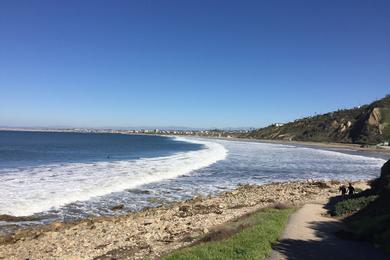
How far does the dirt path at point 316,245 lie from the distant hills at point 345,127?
10907 cm

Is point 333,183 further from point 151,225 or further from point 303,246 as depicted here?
point 303,246

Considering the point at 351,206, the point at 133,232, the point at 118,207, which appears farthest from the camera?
the point at 118,207

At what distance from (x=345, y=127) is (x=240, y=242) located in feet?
456

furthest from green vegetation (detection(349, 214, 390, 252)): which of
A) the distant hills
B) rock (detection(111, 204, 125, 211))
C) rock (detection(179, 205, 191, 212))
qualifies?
the distant hills

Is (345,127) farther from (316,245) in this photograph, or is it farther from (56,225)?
(316,245)

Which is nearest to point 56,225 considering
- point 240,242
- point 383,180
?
point 240,242

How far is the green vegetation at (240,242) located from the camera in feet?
34.8

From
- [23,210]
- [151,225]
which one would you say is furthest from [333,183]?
[23,210]

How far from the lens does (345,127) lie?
14175cm

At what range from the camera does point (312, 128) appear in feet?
534

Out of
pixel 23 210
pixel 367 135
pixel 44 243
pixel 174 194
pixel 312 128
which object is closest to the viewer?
pixel 44 243

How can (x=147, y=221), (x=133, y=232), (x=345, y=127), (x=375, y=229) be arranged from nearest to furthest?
(x=375, y=229) < (x=133, y=232) < (x=147, y=221) < (x=345, y=127)

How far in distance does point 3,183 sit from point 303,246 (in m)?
25.9

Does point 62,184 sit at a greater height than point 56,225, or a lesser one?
greater
